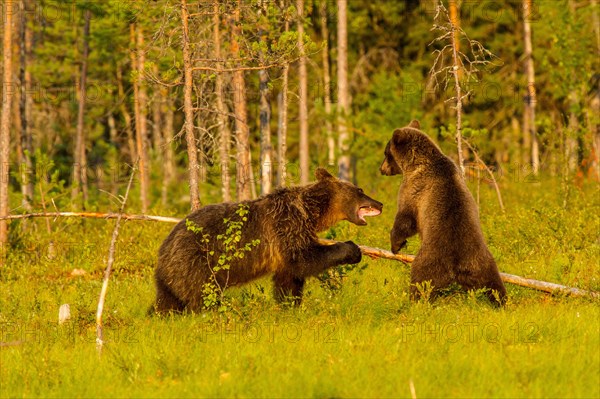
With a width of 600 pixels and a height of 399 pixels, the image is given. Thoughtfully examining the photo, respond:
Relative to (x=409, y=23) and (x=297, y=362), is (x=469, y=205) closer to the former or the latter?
(x=297, y=362)

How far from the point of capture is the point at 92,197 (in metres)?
35.3

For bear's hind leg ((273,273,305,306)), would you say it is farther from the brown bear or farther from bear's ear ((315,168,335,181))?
bear's ear ((315,168,335,181))

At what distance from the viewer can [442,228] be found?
9617 mm

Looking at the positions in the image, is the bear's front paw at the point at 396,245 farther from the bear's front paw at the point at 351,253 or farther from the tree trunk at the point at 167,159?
the tree trunk at the point at 167,159

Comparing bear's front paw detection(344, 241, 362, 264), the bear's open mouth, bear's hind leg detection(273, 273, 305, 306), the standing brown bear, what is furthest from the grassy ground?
the bear's open mouth

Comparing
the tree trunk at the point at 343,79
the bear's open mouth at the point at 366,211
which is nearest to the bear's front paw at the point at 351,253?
the bear's open mouth at the point at 366,211

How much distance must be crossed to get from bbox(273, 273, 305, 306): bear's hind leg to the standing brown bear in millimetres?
1397

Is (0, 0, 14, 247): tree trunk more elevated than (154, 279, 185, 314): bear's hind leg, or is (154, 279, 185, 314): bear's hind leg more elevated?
(0, 0, 14, 247): tree trunk

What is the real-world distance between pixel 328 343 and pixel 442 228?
2.24 m

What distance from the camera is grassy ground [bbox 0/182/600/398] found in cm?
701

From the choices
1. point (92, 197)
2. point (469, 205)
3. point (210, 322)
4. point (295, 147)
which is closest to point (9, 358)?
point (210, 322)

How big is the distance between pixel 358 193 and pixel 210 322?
297 centimetres

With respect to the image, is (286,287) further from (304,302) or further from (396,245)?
(396,245)

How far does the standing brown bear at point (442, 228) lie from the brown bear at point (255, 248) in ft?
2.82
